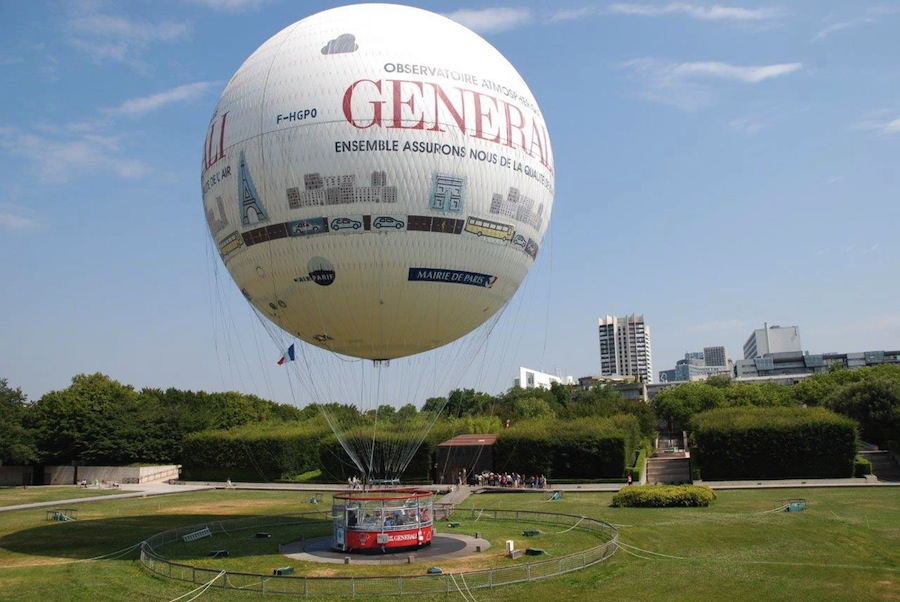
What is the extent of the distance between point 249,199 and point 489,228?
840 centimetres

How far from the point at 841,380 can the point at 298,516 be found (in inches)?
3986

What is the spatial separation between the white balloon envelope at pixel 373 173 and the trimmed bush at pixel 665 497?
19646 mm

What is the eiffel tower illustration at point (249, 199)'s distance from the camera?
25.4 m

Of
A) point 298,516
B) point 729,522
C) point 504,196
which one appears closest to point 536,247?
point 504,196

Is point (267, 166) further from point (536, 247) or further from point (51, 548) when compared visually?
point (51, 548)

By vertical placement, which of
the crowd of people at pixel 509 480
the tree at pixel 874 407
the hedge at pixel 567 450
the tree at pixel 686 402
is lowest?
the crowd of people at pixel 509 480

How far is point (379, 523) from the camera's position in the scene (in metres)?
28.3

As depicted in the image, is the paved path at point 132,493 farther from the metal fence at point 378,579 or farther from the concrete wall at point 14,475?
the metal fence at point 378,579

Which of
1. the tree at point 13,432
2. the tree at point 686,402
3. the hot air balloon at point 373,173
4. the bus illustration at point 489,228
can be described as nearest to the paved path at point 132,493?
the tree at point 13,432

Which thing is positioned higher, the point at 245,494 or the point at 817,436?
the point at 817,436

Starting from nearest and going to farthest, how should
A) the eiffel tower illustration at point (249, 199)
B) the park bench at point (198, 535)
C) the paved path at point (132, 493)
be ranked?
the eiffel tower illustration at point (249, 199)
the park bench at point (198, 535)
the paved path at point (132, 493)

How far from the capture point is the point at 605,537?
1245 inches

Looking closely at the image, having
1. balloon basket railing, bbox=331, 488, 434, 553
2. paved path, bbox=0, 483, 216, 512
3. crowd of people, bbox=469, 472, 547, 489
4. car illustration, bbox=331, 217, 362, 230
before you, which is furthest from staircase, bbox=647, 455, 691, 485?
car illustration, bbox=331, 217, 362, 230

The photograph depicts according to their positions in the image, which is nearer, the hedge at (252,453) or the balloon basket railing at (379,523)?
the balloon basket railing at (379,523)
